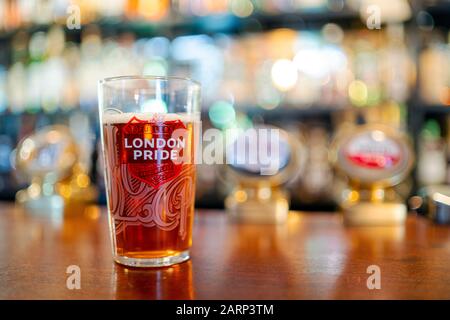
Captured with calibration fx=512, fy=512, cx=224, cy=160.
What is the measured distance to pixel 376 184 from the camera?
3.76ft

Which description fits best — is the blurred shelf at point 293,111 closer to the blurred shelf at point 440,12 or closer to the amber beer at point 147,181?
the blurred shelf at point 440,12

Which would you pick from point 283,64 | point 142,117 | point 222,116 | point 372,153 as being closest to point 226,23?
point 283,64

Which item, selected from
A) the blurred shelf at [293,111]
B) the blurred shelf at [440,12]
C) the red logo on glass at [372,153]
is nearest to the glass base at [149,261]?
the red logo on glass at [372,153]

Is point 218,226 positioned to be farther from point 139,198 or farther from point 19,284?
point 19,284

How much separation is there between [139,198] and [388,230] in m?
0.59

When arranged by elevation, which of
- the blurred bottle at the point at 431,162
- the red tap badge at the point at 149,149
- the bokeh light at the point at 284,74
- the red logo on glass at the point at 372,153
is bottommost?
the blurred bottle at the point at 431,162

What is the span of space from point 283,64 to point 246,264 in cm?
220

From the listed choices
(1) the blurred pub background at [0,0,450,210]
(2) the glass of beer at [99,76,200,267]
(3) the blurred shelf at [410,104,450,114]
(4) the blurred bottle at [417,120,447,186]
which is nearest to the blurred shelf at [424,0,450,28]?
(1) the blurred pub background at [0,0,450,210]

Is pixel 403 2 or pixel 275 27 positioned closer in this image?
pixel 403 2

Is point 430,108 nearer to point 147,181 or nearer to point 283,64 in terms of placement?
point 283,64

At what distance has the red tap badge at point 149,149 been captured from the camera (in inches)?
25.0

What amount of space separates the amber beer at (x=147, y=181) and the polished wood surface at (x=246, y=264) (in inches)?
1.4
